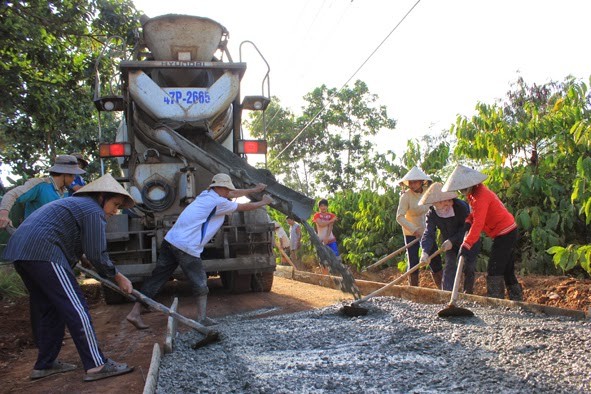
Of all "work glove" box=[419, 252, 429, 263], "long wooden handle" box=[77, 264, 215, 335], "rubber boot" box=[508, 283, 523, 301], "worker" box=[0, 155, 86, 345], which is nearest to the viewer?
"long wooden handle" box=[77, 264, 215, 335]

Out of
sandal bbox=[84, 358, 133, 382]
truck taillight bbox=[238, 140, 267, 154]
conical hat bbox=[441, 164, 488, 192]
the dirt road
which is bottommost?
the dirt road

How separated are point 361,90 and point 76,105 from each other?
19.6 meters

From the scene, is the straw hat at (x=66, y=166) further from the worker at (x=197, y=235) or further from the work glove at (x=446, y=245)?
the work glove at (x=446, y=245)

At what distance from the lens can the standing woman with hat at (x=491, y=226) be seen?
5462 mm

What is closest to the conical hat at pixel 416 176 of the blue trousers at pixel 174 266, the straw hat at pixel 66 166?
the blue trousers at pixel 174 266

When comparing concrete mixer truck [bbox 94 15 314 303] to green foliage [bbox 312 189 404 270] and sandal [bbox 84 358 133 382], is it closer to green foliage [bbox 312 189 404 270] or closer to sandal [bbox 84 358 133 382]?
sandal [bbox 84 358 133 382]

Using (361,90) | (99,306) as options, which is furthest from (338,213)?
(361,90)

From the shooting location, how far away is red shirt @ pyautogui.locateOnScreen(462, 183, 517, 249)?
5.42m

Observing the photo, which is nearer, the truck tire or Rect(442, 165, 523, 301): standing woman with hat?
Rect(442, 165, 523, 301): standing woman with hat

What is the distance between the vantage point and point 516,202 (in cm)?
776

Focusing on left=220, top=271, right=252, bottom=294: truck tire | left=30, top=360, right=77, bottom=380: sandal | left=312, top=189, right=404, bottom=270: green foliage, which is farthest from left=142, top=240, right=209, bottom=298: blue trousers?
left=312, top=189, right=404, bottom=270: green foliage

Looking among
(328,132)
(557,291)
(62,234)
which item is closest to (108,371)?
(62,234)

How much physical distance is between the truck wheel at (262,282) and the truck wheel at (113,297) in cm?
183

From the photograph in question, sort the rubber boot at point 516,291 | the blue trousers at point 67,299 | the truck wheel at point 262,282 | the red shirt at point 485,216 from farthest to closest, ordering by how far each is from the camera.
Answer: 1. the truck wheel at point 262,282
2. the rubber boot at point 516,291
3. the red shirt at point 485,216
4. the blue trousers at point 67,299
